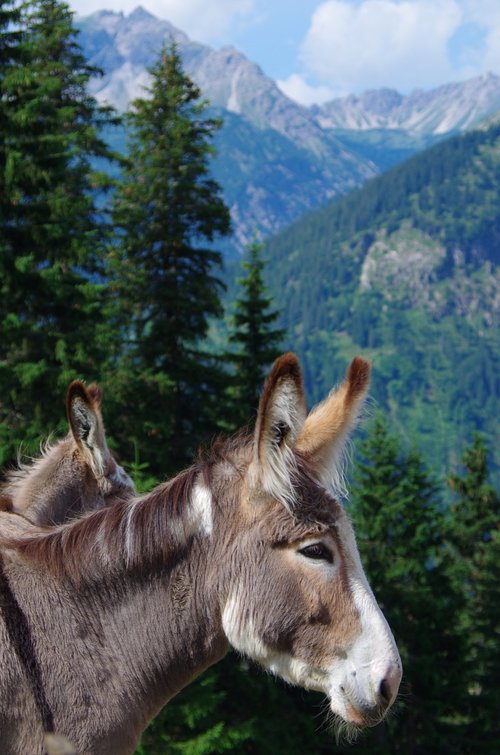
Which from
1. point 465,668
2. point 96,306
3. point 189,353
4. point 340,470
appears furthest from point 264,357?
point 340,470

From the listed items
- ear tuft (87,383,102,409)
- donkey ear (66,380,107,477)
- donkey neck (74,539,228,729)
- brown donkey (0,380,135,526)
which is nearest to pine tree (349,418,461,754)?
brown donkey (0,380,135,526)

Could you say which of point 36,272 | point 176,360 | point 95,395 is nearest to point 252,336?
point 176,360

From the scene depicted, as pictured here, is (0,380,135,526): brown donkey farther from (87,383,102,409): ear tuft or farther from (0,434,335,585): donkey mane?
(0,434,335,585): donkey mane

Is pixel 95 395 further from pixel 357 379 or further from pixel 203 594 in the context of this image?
pixel 357 379

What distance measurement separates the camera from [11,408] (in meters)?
13.7

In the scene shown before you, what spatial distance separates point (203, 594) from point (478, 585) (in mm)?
34774

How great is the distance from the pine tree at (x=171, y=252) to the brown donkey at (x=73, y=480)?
16.1 m

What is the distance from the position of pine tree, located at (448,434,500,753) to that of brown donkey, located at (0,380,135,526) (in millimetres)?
28528

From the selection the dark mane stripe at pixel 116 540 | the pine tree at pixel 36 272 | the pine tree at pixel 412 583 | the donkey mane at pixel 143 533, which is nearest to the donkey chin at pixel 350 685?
the donkey mane at pixel 143 533

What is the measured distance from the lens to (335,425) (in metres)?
3.11

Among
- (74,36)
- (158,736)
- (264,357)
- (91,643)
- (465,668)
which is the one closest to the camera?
(91,643)

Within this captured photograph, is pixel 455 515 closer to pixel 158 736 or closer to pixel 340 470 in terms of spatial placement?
pixel 158 736

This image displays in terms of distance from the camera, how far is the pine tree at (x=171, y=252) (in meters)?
21.9

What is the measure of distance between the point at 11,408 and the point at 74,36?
1363cm
